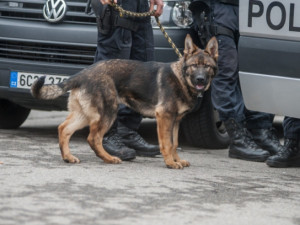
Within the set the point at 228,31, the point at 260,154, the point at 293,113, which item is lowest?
the point at 260,154

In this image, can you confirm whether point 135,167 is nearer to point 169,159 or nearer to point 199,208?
point 169,159

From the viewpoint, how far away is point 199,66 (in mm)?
5676

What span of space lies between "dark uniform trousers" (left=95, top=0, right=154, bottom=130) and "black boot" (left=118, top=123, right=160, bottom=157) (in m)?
0.05

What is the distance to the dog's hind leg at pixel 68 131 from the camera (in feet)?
19.0

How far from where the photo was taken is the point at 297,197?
4941 millimetres

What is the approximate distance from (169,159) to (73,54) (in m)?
1.49

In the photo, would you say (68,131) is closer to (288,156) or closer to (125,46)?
(125,46)

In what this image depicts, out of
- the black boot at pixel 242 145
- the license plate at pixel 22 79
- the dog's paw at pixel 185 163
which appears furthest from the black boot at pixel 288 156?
the license plate at pixel 22 79

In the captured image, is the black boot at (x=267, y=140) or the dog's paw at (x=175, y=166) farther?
the black boot at (x=267, y=140)

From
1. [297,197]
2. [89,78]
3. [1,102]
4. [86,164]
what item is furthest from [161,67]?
[1,102]

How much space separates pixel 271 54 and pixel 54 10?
2.17 metres

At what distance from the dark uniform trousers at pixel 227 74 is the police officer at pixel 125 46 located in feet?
1.80

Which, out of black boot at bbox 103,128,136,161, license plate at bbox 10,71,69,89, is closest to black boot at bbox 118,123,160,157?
black boot at bbox 103,128,136,161

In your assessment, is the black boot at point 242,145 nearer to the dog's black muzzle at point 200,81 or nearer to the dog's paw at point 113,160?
the dog's black muzzle at point 200,81
